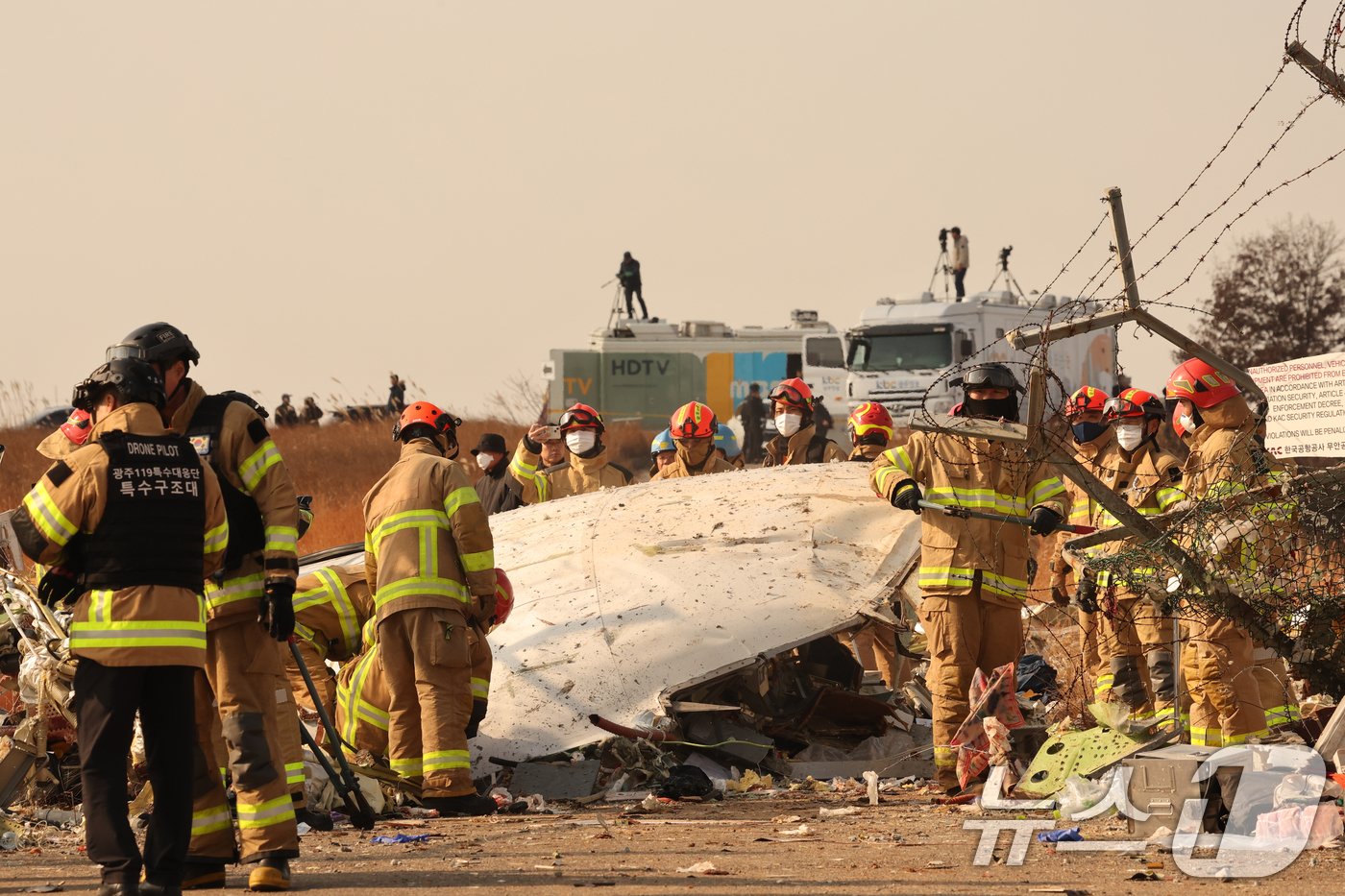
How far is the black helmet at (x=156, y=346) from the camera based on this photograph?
21.2ft

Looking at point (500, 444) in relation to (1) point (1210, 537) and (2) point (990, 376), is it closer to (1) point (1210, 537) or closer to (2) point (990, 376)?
(2) point (990, 376)

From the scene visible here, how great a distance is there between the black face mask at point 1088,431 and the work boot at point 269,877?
7.11 m

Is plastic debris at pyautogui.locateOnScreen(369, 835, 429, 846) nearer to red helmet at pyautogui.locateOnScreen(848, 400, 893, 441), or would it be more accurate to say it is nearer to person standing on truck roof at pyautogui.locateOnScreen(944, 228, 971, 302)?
red helmet at pyautogui.locateOnScreen(848, 400, 893, 441)

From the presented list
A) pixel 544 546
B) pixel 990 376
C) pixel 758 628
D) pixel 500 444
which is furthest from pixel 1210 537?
pixel 500 444

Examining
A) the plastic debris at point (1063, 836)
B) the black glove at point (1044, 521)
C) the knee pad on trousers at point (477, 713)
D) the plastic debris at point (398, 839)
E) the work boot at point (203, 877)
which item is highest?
the black glove at point (1044, 521)

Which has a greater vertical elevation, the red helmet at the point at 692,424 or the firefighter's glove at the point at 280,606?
the red helmet at the point at 692,424

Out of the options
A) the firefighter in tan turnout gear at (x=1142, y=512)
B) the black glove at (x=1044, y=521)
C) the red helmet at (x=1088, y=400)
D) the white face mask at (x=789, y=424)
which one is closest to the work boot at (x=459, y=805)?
the black glove at (x=1044, y=521)

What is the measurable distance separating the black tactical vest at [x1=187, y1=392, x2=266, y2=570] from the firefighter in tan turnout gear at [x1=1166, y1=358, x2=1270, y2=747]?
3.71 metres

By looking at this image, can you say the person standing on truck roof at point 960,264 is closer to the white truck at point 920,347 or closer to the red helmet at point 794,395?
the white truck at point 920,347

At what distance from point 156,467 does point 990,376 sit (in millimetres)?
4326

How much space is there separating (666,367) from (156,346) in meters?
27.1

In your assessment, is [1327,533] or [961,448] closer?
[1327,533]

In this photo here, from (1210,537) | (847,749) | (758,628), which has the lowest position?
(847,749)

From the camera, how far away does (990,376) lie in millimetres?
8758
